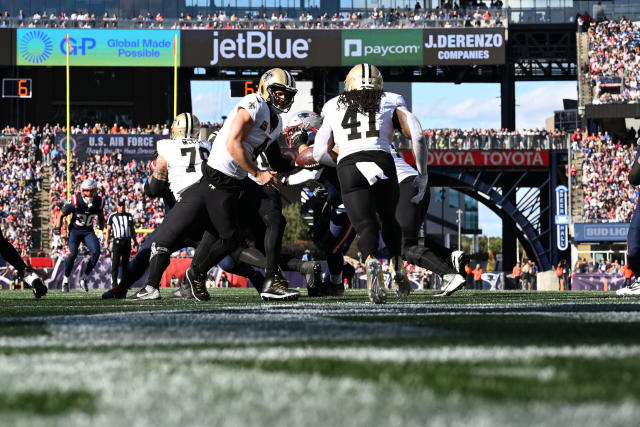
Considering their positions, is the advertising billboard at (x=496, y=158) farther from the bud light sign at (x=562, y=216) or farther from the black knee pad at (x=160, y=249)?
the black knee pad at (x=160, y=249)

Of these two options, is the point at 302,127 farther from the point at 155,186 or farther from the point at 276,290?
the point at 276,290

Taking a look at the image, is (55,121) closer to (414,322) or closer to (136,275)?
(136,275)

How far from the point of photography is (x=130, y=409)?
1.93 meters

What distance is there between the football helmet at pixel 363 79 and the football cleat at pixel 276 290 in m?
1.52

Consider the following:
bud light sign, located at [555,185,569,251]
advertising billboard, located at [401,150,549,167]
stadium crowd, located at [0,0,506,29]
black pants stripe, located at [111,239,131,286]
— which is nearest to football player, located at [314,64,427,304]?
black pants stripe, located at [111,239,131,286]

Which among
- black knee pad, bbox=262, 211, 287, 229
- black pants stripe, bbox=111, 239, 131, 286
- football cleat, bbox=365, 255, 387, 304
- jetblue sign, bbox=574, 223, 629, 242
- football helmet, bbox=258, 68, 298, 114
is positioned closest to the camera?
football cleat, bbox=365, 255, 387, 304

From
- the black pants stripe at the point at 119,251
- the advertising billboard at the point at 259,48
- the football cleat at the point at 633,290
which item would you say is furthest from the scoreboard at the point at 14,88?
the football cleat at the point at 633,290

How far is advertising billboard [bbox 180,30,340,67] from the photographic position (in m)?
44.4

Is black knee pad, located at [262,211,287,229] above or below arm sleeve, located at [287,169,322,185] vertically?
below

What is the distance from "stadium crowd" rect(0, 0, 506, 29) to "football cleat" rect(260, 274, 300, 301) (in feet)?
126

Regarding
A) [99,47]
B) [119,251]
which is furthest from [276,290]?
[99,47]

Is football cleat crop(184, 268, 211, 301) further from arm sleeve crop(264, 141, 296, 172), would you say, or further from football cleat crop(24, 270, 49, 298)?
football cleat crop(24, 270, 49, 298)

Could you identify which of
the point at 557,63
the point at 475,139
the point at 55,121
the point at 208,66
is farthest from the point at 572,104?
the point at 55,121

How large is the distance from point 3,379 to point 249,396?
721 millimetres
